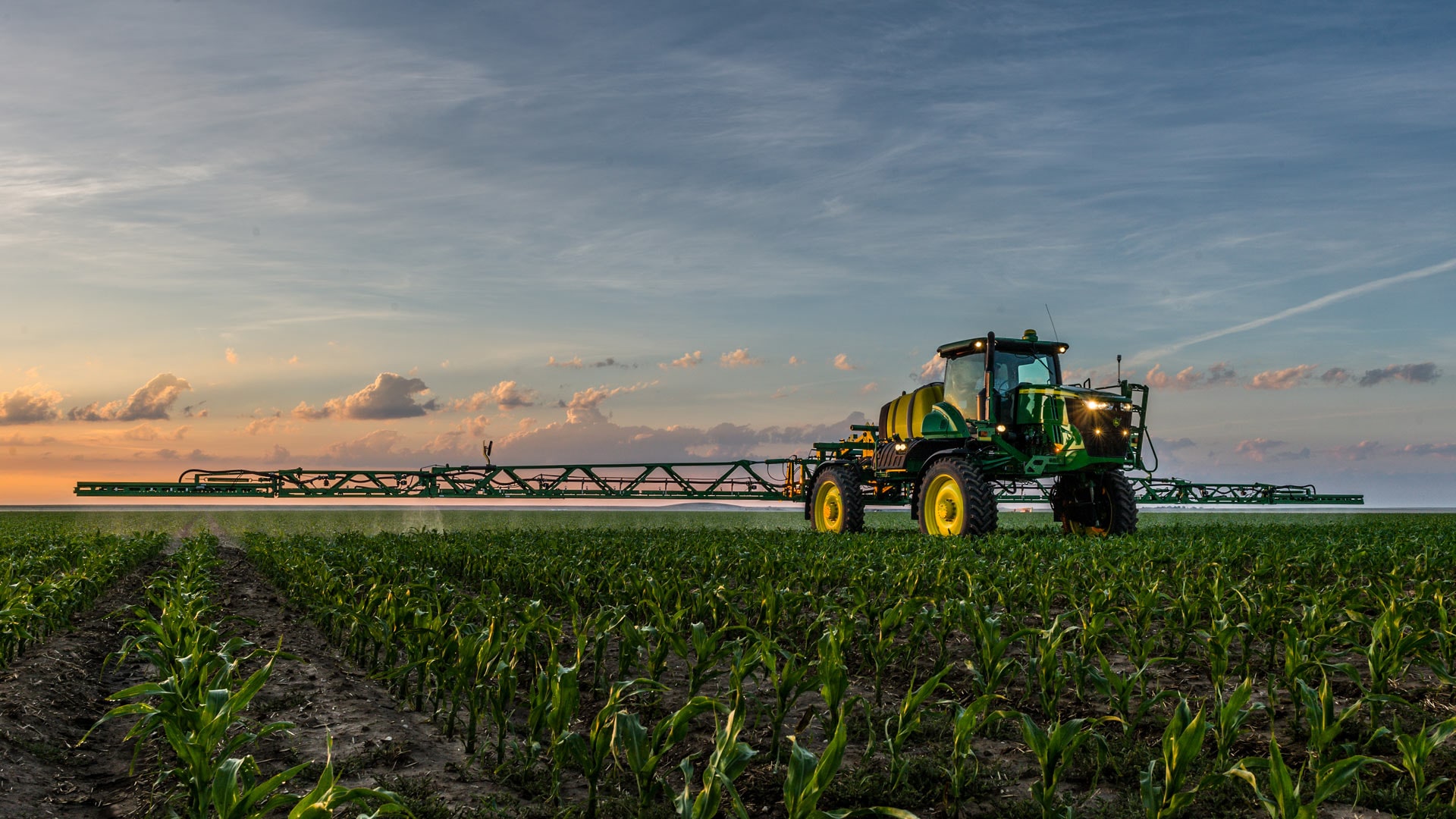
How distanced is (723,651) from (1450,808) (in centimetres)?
350

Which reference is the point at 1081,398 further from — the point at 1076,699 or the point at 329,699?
the point at 329,699

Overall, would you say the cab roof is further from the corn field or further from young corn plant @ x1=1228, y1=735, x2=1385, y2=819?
young corn plant @ x1=1228, y1=735, x2=1385, y2=819

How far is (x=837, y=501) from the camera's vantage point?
18969 millimetres

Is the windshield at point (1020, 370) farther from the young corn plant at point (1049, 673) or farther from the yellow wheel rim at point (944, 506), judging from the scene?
the young corn plant at point (1049, 673)

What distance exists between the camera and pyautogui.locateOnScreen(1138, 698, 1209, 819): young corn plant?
135 inches

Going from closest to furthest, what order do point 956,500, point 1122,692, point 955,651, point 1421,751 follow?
point 1421,751, point 1122,692, point 955,651, point 956,500

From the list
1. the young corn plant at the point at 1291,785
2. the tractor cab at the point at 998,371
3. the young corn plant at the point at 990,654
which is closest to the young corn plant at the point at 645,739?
the young corn plant at the point at 990,654

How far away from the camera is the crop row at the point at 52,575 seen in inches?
305

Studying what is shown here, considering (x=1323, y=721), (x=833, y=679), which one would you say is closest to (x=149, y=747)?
(x=833, y=679)

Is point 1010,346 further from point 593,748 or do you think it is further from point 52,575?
point 52,575

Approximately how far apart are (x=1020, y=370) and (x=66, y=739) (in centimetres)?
1411

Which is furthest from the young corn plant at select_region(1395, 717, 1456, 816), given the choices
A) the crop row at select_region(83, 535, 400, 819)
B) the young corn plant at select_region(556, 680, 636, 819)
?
the crop row at select_region(83, 535, 400, 819)

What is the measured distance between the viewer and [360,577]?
10.6 metres

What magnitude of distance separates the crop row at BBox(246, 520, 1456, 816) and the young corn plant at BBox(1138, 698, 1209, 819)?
0.01 m
